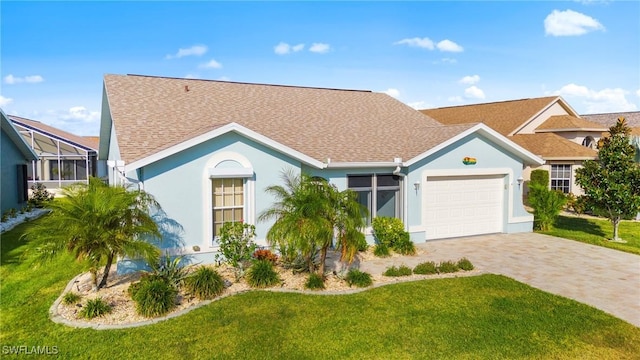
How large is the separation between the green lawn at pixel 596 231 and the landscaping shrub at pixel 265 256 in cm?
1220

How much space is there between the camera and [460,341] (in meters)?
7.63

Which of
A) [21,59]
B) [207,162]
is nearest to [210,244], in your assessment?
[207,162]

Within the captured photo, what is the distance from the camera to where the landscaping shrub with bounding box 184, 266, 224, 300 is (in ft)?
31.0

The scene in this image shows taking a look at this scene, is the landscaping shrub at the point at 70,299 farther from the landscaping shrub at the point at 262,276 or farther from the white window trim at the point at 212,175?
the landscaping shrub at the point at 262,276

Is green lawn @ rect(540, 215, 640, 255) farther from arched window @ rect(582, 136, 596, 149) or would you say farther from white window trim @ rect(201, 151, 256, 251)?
white window trim @ rect(201, 151, 256, 251)

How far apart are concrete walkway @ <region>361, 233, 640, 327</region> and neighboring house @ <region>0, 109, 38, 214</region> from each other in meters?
17.6

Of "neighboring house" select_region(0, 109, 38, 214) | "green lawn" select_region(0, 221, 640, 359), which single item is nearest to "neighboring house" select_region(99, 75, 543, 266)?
"green lawn" select_region(0, 221, 640, 359)

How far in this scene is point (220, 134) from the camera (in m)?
11.9

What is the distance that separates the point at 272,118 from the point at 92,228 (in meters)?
9.27

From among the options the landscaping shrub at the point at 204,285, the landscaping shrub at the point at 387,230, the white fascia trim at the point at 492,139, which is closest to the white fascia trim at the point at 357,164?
the white fascia trim at the point at 492,139

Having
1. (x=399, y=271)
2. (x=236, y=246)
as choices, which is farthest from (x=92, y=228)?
(x=399, y=271)

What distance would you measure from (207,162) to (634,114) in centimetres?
4970

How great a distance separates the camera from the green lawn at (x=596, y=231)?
51.2 ft

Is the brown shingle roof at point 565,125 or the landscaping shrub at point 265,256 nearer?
the landscaping shrub at point 265,256
